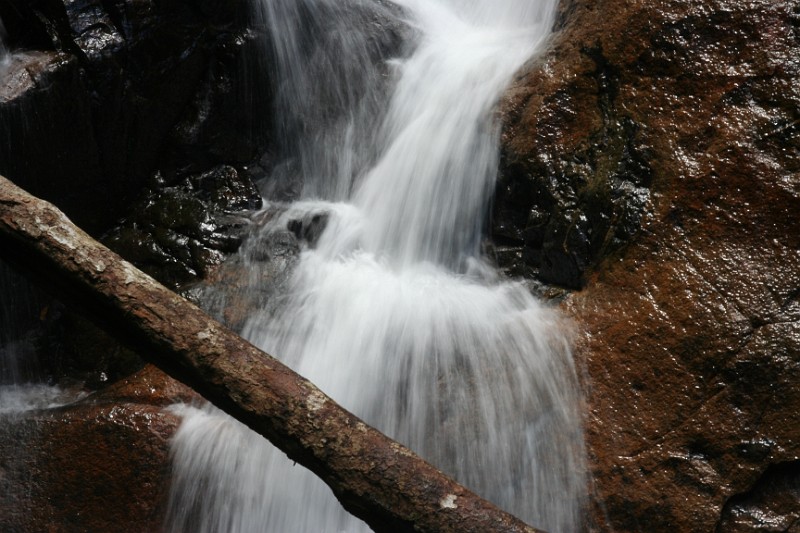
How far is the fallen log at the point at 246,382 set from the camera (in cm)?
236

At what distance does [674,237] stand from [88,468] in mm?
3128

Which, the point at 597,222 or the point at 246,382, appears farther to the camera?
the point at 597,222

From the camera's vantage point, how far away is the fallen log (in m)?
2.36

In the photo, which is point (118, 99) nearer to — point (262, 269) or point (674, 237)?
point (262, 269)

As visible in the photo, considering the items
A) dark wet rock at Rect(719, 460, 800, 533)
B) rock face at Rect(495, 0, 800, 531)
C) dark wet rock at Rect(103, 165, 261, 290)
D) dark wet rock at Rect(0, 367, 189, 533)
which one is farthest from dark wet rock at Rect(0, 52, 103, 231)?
dark wet rock at Rect(719, 460, 800, 533)

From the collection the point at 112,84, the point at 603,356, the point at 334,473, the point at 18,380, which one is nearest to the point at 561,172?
the point at 603,356

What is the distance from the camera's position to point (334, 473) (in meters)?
2.39

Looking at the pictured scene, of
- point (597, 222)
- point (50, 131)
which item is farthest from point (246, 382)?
point (50, 131)

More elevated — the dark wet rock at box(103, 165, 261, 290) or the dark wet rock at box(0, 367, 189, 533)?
the dark wet rock at box(103, 165, 261, 290)

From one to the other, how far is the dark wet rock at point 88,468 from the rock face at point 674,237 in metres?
2.13

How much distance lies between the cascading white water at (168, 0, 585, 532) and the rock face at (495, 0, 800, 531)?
0.71 ft

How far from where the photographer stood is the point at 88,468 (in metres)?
3.68

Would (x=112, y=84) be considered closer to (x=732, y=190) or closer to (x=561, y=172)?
(x=561, y=172)

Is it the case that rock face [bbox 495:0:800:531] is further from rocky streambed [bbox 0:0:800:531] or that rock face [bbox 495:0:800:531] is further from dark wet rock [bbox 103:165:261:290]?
dark wet rock [bbox 103:165:261:290]
